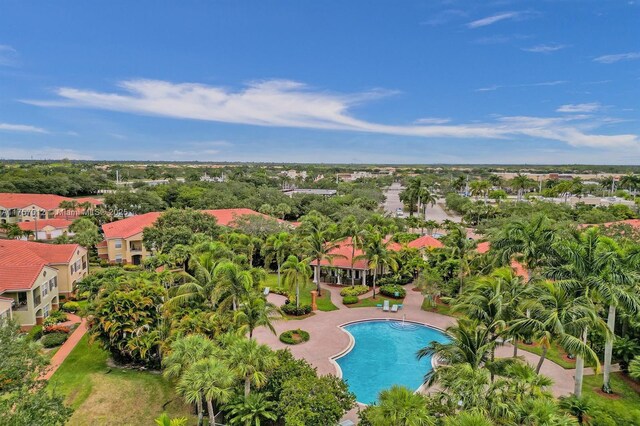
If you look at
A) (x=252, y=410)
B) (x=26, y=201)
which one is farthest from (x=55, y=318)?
(x=26, y=201)

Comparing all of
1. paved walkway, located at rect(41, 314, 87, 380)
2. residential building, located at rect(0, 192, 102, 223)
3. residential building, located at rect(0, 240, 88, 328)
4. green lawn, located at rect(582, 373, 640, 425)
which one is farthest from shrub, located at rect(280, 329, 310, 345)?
residential building, located at rect(0, 192, 102, 223)

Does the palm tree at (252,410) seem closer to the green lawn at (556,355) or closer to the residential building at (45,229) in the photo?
the green lawn at (556,355)

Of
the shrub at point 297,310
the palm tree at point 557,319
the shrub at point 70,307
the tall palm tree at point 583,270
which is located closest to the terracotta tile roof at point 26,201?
the shrub at point 70,307

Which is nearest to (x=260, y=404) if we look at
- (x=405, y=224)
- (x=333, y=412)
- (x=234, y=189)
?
(x=333, y=412)

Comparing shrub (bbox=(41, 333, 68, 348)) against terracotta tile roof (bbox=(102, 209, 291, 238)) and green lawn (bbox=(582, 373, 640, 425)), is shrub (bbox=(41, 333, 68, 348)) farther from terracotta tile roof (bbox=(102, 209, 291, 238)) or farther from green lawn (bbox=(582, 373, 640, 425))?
green lawn (bbox=(582, 373, 640, 425))

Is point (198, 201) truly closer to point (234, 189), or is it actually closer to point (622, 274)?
point (234, 189)

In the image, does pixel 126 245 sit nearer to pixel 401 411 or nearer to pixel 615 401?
pixel 401 411
